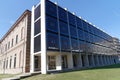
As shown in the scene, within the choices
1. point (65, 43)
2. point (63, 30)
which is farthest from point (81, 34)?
point (65, 43)

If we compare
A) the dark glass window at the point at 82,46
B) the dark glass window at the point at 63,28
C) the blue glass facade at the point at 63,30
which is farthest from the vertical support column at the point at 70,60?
the dark glass window at the point at 63,28

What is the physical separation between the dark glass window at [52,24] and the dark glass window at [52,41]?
43.9 inches

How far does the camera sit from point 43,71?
18.6 m

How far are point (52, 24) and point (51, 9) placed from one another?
3216 millimetres

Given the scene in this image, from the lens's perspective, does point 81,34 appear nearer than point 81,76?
No

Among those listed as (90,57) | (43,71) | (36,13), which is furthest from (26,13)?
(90,57)

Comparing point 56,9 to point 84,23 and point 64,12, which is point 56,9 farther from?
point 84,23

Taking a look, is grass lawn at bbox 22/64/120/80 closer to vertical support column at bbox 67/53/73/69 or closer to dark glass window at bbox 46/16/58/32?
vertical support column at bbox 67/53/73/69

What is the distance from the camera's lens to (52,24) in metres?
22.0

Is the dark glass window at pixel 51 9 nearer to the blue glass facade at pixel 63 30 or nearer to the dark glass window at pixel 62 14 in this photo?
the blue glass facade at pixel 63 30

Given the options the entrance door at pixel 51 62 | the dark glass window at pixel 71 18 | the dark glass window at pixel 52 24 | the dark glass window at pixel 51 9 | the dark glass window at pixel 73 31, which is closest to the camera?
the dark glass window at pixel 52 24

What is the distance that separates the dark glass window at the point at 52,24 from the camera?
21.0 m

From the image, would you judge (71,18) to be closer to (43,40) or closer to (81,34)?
(81,34)

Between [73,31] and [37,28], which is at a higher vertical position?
[73,31]
